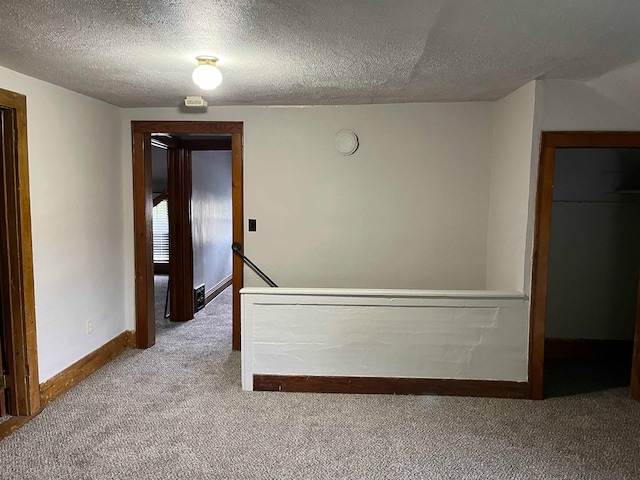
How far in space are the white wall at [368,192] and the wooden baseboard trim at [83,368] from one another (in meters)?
1.19

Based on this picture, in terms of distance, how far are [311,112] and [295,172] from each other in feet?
1.58

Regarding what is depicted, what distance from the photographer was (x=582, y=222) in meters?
3.70

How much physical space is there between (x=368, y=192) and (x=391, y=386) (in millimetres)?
1469

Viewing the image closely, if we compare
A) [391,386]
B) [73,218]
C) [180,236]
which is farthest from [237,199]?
[391,386]

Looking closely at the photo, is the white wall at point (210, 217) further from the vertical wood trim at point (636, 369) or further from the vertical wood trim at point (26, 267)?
the vertical wood trim at point (636, 369)

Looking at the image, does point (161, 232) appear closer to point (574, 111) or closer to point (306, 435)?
point (306, 435)

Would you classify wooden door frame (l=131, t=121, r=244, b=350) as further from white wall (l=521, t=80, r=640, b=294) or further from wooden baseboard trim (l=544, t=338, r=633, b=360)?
wooden baseboard trim (l=544, t=338, r=633, b=360)

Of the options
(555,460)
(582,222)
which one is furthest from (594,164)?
(555,460)

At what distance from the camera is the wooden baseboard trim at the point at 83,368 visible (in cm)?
290

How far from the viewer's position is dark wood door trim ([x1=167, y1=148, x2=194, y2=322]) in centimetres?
470

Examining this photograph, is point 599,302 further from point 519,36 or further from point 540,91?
point 519,36

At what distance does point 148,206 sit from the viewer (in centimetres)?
388

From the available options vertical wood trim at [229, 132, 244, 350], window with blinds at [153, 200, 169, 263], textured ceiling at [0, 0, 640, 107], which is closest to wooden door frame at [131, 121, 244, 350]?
vertical wood trim at [229, 132, 244, 350]

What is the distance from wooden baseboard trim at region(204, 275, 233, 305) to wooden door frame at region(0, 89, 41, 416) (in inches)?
113
